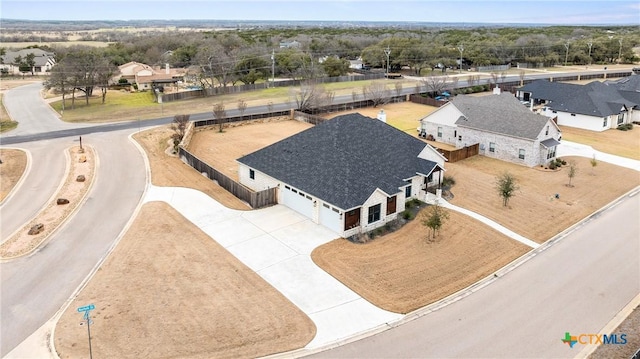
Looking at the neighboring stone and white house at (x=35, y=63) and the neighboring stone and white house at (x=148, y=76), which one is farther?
the neighboring stone and white house at (x=35, y=63)

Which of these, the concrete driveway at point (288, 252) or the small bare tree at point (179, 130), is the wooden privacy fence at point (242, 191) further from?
the small bare tree at point (179, 130)

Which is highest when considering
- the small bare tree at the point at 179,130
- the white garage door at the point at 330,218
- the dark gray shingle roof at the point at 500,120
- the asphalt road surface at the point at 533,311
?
the dark gray shingle roof at the point at 500,120

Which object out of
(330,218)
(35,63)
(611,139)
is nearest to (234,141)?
(330,218)

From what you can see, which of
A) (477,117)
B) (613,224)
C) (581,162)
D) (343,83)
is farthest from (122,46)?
(613,224)

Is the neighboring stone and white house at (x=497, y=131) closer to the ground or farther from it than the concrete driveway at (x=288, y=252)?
farther from it

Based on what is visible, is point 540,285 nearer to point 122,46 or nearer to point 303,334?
point 303,334

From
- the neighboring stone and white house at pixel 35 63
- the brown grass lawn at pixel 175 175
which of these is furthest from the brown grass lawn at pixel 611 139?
the neighboring stone and white house at pixel 35 63
